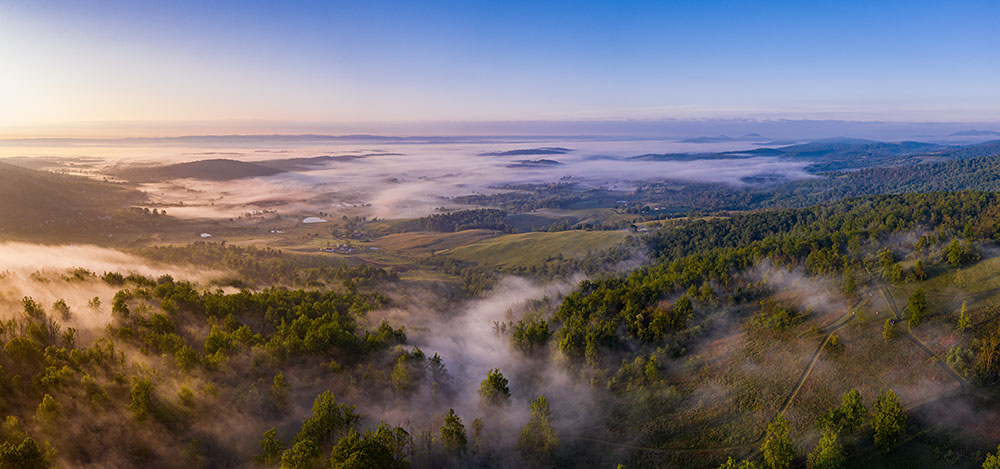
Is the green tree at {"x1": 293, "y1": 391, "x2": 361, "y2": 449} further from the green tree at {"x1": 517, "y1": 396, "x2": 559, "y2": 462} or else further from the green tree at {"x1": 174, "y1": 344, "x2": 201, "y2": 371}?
the green tree at {"x1": 517, "y1": 396, "x2": 559, "y2": 462}

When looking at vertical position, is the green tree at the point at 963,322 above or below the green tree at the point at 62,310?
above

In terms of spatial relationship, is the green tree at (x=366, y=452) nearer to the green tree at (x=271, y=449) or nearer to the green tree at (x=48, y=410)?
the green tree at (x=271, y=449)

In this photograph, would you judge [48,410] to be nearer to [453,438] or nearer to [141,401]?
→ [141,401]

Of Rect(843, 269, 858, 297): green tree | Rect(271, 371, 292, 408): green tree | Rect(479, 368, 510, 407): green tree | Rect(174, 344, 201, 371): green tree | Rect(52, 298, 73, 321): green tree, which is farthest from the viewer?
Rect(843, 269, 858, 297): green tree

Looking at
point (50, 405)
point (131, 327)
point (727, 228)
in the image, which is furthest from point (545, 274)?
point (50, 405)

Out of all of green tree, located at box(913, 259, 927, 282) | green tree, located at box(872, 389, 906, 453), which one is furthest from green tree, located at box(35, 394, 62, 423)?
green tree, located at box(913, 259, 927, 282)

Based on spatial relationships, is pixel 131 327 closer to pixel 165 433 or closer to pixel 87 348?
pixel 87 348

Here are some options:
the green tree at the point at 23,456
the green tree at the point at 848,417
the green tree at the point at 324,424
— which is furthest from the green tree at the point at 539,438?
the green tree at the point at 23,456
